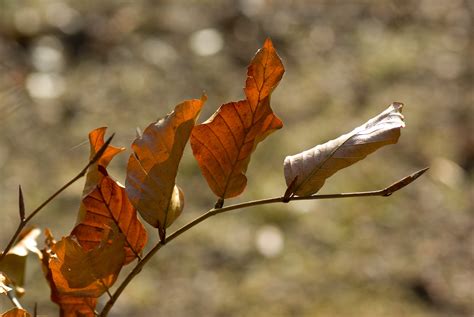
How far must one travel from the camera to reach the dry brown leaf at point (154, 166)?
59 cm

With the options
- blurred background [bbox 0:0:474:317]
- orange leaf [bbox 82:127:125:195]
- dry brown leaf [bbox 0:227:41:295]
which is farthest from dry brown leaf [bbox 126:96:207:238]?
blurred background [bbox 0:0:474:317]

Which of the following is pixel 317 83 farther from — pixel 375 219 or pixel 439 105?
pixel 375 219

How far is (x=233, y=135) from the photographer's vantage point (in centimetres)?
62

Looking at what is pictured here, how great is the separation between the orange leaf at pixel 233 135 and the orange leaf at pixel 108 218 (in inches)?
2.5

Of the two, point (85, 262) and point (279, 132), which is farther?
point (279, 132)

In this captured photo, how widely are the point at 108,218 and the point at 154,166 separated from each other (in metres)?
0.06

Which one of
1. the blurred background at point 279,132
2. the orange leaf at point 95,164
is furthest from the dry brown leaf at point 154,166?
the blurred background at point 279,132

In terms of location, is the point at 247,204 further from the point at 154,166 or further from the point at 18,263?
the point at 18,263

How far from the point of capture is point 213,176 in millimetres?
636

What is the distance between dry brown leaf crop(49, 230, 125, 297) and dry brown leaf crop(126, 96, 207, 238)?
3cm

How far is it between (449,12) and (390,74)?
685 mm

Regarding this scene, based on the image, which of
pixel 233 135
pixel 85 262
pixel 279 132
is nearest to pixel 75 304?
pixel 85 262

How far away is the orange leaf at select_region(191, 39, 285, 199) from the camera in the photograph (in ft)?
1.99

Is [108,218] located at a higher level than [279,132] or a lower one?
lower
